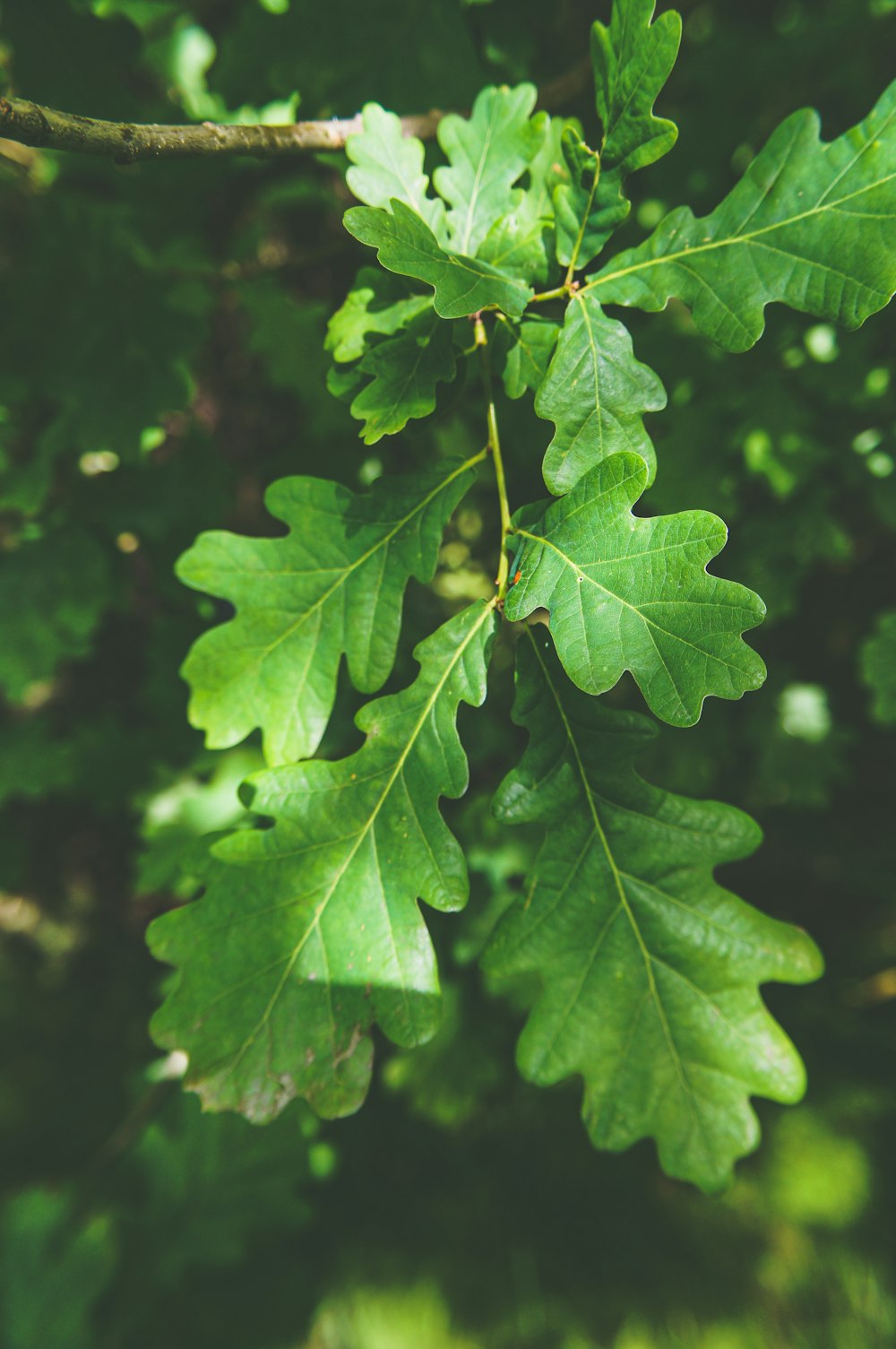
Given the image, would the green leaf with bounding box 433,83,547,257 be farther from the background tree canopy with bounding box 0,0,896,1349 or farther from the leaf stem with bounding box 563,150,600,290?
the leaf stem with bounding box 563,150,600,290

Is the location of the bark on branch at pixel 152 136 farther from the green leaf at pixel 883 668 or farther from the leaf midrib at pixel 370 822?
the green leaf at pixel 883 668

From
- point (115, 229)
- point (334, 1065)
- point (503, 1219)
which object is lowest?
point (503, 1219)

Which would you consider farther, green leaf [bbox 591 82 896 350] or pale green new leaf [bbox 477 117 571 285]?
pale green new leaf [bbox 477 117 571 285]

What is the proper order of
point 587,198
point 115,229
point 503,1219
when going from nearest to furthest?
point 587,198 → point 115,229 → point 503,1219

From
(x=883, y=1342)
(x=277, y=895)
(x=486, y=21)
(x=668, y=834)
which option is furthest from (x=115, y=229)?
(x=883, y=1342)

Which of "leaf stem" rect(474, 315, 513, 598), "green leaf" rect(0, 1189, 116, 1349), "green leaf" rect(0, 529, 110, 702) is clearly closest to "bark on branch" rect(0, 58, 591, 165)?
"leaf stem" rect(474, 315, 513, 598)

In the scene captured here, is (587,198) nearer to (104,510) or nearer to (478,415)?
(478,415)
